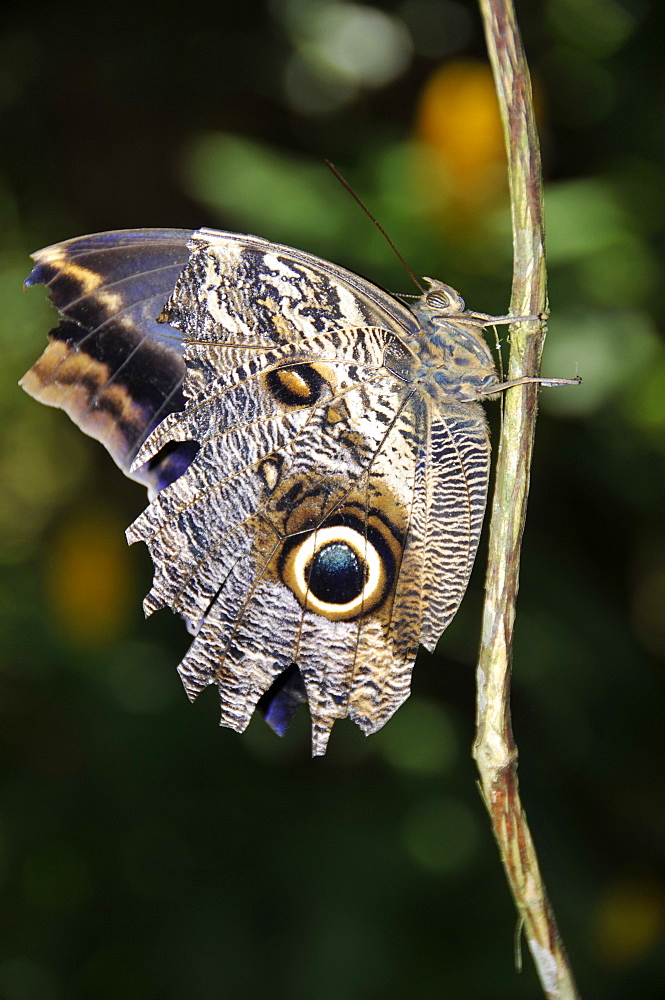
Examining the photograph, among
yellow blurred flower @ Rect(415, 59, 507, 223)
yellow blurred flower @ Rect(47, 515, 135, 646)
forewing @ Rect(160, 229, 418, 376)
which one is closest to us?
forewing @ Rect(160, 229, 418, 376)

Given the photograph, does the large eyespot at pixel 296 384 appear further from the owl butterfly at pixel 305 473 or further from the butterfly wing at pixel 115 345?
the butterfly wing at pixel 115 345

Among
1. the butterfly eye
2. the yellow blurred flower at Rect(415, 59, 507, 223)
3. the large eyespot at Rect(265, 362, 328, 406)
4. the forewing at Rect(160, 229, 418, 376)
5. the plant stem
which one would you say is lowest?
the plant stem

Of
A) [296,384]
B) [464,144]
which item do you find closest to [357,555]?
[296,384]

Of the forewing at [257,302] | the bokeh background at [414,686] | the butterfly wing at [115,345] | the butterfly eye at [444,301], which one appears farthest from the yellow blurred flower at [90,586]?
the butterfly eye at [444,301]

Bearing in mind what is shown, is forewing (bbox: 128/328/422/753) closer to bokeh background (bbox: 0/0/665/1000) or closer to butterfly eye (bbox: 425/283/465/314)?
butterfly eye (bbox: 425/283/465/314)

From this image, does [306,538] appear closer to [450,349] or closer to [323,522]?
[323,522]

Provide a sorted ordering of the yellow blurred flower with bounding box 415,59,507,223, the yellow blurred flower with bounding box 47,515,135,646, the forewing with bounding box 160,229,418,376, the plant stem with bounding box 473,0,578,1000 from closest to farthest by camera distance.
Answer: the plant stem with bounding box 473,0,578,1000 < the forewing with bounding box 160,229,418,376 < the yellow blurred flower with bounding box 415,59,507,223 < the yellow blurred flower with bounding box 47,515,135,646

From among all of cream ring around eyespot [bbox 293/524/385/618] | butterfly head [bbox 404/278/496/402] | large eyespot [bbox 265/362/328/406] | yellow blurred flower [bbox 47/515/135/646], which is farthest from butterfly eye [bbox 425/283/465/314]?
yellow blurred flower [bbox 47/515/135/646]
